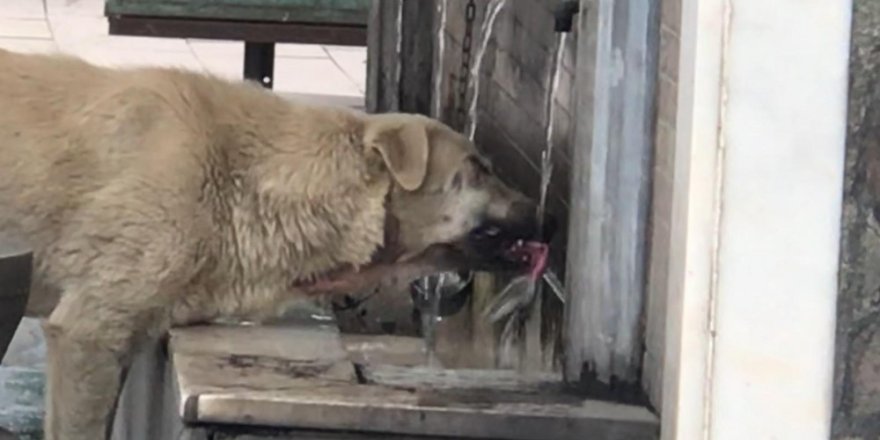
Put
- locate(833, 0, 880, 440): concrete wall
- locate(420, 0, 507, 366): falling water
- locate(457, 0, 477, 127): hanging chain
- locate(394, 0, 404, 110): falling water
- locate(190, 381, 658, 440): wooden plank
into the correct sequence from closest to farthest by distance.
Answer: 1. locate(833, 0, 880, 440): concrete wall
2. locate(190, 381, 658, 440): wooden plank
3. locate(420, 0, 507, 366): falling water
4. locate(457, 0, 477, 127): hanging chain
5. locate(394, 0, 404, 110): falling water

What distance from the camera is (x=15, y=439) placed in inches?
185

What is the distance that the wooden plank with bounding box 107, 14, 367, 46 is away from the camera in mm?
9195

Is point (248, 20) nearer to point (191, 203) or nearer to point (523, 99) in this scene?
point (523, 99)

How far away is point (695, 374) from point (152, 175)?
7.83 ft

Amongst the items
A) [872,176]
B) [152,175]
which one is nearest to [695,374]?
[872,176]

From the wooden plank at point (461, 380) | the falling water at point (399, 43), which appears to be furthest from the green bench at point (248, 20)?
the wooden plank at point (461, 380)

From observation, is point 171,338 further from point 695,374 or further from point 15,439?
point 695,374

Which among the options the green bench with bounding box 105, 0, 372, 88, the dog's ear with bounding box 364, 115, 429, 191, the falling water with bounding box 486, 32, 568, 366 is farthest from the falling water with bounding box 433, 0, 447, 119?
the green bench with bounding box 105, 0, 372, 88

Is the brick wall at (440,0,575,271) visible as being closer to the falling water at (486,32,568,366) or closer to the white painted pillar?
the falling water at (486,32,568,366)

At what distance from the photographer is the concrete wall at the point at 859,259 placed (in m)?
2.40

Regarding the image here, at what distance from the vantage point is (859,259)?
244cm

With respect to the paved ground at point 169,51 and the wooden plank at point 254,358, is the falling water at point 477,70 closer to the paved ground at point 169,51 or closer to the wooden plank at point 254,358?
the wooden plank at point 254,358

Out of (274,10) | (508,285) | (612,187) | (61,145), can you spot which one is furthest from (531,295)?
(274,10)

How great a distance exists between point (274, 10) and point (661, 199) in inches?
221
